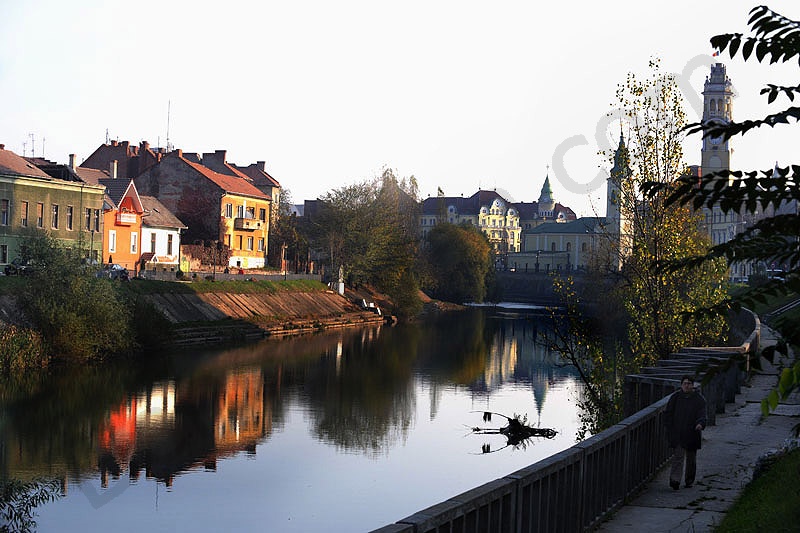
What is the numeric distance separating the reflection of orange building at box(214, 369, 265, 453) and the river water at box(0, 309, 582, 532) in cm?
7

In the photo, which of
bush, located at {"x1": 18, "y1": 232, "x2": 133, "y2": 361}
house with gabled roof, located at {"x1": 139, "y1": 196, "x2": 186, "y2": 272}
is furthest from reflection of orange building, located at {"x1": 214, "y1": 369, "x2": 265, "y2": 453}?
house with gabled roof, located at {"x1": 139, "y1": 196, "x2": 186, "y2": 272}

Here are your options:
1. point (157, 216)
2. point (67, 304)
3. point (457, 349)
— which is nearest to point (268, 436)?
point (67, 304)

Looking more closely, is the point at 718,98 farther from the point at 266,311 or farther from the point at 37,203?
the point at 37,203

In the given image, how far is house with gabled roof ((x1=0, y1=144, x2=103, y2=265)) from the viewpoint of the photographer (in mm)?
53719

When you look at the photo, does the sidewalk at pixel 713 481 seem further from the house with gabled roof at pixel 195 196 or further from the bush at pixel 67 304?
the house with gabled roof at pixel 195 196

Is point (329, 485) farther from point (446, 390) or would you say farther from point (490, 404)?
point (446, 390)

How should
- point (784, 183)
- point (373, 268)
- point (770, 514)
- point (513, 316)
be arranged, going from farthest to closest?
point (513, 316) < point (373, 268) < point (770, 514) < point (784, 183)

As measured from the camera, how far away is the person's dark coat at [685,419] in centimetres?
1407

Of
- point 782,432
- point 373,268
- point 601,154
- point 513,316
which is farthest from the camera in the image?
point 513,316

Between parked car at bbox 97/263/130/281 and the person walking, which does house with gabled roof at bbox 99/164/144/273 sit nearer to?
parked car at bbox 97/263/130/281

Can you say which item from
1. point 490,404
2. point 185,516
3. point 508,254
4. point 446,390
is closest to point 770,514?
point 185,516

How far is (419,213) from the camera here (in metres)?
115

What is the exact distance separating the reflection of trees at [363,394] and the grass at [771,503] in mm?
15122

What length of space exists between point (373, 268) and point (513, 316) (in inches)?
555
